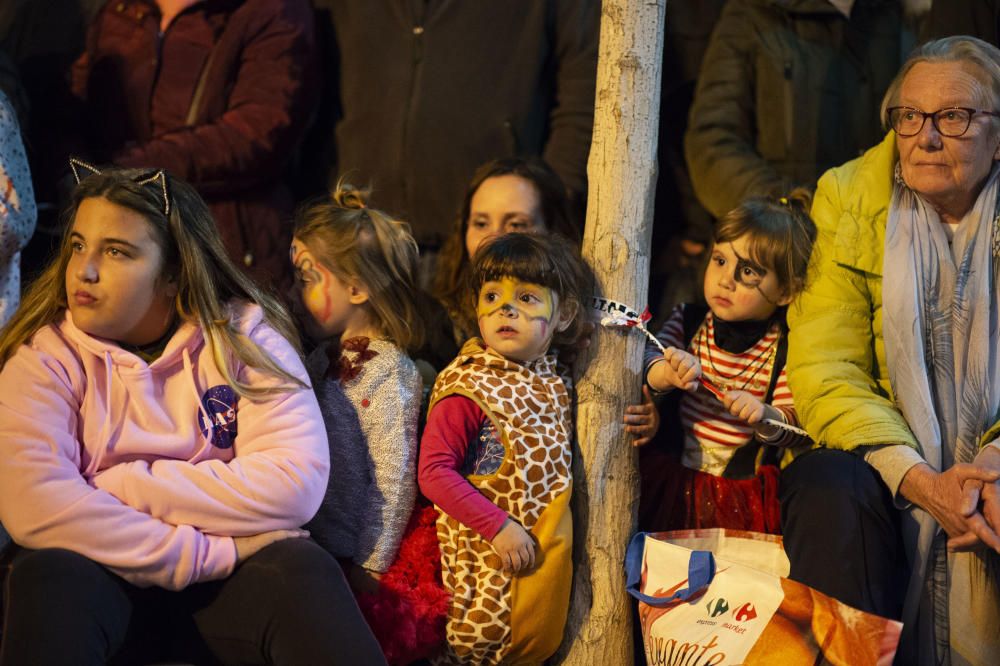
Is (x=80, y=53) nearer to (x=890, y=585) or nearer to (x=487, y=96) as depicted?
(x=487, y=96)

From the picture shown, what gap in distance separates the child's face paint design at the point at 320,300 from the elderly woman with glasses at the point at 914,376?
48.8 inches

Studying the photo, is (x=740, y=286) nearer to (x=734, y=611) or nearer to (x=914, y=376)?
(x=914, y=376)

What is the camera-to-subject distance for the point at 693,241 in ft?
12.9

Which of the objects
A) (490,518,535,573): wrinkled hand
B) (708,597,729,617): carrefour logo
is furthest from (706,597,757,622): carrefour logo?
(490,518,535,573): wrinkled hand

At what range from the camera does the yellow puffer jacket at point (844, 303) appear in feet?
9.50

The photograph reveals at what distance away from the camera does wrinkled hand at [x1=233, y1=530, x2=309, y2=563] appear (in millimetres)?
2484

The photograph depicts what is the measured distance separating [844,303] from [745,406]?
42cm

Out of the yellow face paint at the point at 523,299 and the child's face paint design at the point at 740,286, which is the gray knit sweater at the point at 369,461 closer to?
the yellow face paint at the point at 523,299

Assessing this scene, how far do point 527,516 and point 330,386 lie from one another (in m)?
0.64

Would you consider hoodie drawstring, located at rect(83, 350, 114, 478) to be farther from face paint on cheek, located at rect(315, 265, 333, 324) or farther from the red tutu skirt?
the red tutu skirt

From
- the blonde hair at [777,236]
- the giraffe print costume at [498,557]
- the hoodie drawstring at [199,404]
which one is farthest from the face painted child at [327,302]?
the blonde hair at [777,236]

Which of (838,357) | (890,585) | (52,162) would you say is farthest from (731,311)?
(52,162)

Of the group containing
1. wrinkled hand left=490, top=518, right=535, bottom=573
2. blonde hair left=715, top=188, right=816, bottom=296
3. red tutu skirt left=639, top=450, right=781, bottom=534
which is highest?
blonde hair left=715, top=188, right=816, bottom=296

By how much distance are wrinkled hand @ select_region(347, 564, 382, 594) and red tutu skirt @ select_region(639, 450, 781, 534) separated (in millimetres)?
768
